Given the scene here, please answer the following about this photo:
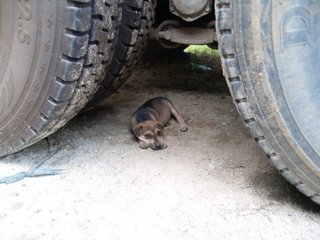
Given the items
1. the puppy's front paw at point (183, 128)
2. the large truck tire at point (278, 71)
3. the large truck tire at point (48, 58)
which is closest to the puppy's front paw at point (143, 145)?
the puppy's front paw at point (183, 128)

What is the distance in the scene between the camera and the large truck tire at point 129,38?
2.05 meters

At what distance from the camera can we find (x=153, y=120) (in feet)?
8.73

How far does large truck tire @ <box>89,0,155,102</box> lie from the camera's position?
2.05 metres

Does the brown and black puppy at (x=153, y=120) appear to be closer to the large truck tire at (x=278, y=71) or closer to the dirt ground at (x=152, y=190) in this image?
the dirt ground at (x=152, y=190)

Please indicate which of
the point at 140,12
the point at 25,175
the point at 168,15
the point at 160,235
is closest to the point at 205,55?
the point at 168,15

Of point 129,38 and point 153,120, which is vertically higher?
point 129,38

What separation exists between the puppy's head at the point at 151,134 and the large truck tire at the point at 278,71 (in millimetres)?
748

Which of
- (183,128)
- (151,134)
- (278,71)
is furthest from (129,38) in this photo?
(278,71)

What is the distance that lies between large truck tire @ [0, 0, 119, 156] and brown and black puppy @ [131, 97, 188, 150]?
1.48 feet

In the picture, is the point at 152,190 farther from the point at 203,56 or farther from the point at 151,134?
the point at 203,56

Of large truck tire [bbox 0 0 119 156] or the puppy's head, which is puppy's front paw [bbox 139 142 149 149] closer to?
the puppy's head

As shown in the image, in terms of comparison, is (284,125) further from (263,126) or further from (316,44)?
(316,44)

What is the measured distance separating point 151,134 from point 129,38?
1.55 feet

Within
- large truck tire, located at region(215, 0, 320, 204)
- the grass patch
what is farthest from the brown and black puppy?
the grass patch
